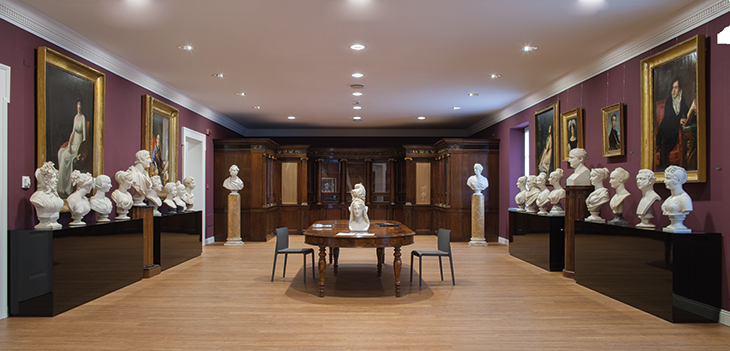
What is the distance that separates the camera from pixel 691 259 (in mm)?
4359

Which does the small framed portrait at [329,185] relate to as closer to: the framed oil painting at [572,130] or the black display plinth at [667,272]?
the framed oil painting at [572,130]

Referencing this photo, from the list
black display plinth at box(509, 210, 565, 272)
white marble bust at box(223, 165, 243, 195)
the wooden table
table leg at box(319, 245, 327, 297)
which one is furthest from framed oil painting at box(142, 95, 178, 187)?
black display plinth at box(509, 210, 565, 272)

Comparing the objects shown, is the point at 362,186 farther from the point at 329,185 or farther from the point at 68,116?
the point at 329,185

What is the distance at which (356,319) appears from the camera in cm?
442

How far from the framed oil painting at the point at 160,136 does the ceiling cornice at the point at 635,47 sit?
6.68 metres

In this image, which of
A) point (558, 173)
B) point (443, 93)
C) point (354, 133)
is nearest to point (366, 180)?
point (354, 133)

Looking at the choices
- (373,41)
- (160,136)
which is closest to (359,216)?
(373,41)

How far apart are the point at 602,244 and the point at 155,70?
21.9 feet

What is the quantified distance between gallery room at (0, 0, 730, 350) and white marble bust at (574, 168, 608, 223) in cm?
5

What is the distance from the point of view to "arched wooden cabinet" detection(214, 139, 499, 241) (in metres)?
11.2

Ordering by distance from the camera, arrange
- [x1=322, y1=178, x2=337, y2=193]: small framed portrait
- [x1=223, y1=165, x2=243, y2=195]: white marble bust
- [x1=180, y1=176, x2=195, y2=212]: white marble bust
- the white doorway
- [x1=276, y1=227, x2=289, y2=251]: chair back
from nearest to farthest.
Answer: [x1=276, y1=227, x2=289, y2=251]: chair back < [x1=180, y1=176, x2=195, y2=212]: white marble bust < the white doorway < [x1=223, y1=165, x2=243, y2=195]: white marble bust < [x1=322, y1=178, x2=337, y2=193]: small framed portrait

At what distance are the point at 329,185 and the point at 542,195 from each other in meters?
7.52

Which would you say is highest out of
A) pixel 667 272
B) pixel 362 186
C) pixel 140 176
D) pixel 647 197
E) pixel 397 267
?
pixel 140 176

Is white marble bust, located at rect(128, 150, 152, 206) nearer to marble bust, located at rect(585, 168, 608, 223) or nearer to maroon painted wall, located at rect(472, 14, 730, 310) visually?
marble bust, located at rect(585, 168, 608, 223)
